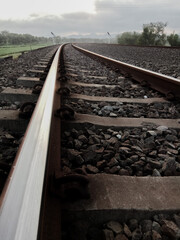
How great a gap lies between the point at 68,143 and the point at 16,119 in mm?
538

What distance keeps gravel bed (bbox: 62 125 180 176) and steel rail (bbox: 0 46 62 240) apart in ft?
1.05

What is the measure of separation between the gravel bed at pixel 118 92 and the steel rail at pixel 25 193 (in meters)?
2.09

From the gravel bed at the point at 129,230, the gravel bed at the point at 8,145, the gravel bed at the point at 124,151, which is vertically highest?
the gravel bed at the point at 8,145

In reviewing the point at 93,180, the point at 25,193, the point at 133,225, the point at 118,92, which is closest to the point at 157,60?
the point at 118,92

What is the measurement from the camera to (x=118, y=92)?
3182mm

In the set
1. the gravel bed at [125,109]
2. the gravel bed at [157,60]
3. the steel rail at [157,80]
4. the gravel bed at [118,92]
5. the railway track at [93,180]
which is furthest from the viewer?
the gravel bed at [157,60]

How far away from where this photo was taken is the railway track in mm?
770

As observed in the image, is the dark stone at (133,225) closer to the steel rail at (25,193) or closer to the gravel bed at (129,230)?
the gravel bed at (129,230)

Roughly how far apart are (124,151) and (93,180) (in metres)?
0.46

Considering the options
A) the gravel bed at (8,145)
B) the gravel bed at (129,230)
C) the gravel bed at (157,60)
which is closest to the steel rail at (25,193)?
the gravel bed at (129,230)

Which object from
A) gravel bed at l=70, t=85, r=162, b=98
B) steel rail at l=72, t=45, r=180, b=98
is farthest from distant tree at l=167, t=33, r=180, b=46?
gravel bed at l=70, t=85, r=162, b=98

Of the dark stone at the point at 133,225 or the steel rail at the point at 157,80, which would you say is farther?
the steel rail at the point at 157,80

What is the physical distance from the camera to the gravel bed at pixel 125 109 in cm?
231

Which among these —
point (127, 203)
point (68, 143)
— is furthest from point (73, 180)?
point (68, 143)
